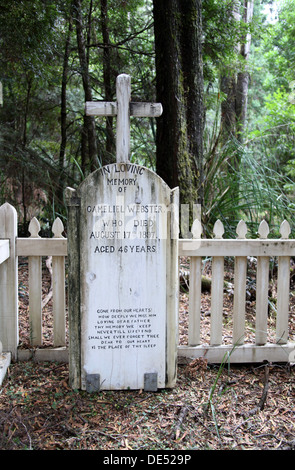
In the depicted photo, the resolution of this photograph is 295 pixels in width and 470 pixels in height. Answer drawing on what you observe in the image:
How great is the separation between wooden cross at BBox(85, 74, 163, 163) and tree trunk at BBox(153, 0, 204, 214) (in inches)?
64.4

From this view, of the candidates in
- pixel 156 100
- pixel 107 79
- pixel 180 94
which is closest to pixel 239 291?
pixel 180 94

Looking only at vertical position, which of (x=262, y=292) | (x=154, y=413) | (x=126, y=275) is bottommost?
(x=154, y=413)

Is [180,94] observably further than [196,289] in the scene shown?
Yes

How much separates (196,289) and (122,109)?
5.41ft

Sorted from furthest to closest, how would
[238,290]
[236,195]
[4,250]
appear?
[236,195] → [238,290] → [4,250]

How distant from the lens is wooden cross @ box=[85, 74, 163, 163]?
304 centimetres

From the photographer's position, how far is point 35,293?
11.5 feet

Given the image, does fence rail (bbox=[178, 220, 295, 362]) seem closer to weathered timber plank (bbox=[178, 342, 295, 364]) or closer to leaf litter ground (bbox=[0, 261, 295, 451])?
weathered timber plank (bbox=[178, 342, 295, 364])

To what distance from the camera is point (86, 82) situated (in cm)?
634

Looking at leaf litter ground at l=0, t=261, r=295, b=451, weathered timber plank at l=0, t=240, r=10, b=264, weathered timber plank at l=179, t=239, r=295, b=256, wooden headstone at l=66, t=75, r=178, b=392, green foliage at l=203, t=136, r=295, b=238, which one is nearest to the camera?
leaf litter ground at l=0, t=261, r=295, b=451

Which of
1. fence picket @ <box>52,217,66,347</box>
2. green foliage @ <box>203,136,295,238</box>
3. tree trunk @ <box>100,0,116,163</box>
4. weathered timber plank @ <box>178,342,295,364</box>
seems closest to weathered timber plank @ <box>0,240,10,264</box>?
fence picket @ <box>52,217,66,347</box>

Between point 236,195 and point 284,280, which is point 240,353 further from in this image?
point 236,195

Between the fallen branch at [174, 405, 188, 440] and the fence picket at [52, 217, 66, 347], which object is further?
the fence picket at [52, 217, 66, 347]

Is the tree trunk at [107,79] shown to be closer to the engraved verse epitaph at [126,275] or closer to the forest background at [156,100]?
the forest background at [156,100]
